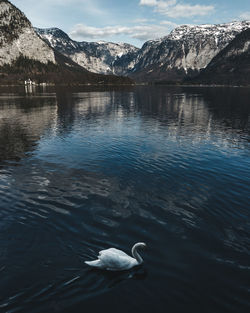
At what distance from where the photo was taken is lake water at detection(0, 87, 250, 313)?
36.7ft

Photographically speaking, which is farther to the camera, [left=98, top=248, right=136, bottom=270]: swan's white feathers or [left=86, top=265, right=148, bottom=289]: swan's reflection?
[left=98, top=248, right=136, bottom=270]: swan's white feathers

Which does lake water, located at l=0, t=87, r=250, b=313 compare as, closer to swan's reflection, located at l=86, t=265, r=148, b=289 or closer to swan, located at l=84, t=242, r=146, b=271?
swan's reflection, located at l=86, t=265, r=148, b=289

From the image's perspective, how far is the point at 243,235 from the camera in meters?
15.9

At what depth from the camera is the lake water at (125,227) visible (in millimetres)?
11180

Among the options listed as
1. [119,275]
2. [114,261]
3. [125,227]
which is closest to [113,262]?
[114,261]

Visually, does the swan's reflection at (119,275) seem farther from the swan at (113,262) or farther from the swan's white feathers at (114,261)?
the swan's white feathers at (114,261)

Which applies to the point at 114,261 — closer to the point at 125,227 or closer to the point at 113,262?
the point at 113,262

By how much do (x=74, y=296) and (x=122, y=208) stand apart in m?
8.78

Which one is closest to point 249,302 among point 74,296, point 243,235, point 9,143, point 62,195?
point 243,235

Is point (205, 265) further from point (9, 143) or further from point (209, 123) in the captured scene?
point (209, 123)

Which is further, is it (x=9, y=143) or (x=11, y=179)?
(x=9, y=143)

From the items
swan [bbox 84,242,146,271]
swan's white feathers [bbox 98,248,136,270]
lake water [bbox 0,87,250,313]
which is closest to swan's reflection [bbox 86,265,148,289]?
lake water [bbox 0,87,250,313]

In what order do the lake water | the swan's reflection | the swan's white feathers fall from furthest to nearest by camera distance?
the swan's white feathers
the swan's reflection
the lake water

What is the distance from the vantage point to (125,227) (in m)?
16.5
